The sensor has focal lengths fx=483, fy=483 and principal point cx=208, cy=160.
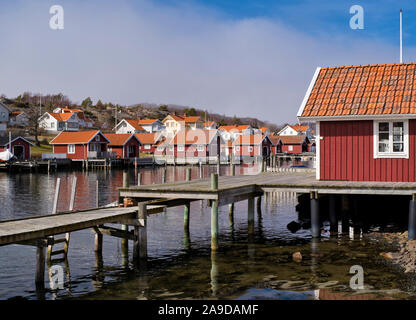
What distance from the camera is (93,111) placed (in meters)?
171

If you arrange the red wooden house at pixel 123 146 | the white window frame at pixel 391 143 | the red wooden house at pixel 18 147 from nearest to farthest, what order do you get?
the white window frame at pixel 391 143 → the red wooden house at pixel 18 147 → the red wooden house at pixel 123 146

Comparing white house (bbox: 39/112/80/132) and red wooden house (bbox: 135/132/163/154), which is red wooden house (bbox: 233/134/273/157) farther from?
white house (bbox: 39/112/80/132)

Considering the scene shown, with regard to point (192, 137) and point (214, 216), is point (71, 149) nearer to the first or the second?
point (192, 137)

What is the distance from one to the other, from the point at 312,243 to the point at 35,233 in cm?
1052

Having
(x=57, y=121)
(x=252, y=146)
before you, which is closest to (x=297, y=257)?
(x=252, y=146)

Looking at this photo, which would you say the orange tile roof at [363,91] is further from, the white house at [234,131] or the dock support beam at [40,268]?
the white house at [234,131]

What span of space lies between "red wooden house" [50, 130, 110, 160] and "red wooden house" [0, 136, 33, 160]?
221 inches

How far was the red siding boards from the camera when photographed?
19422 millimetres

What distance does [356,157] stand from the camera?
20.1m

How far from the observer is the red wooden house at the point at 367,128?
63.7 ft

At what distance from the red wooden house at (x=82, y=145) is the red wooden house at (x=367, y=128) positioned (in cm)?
5714

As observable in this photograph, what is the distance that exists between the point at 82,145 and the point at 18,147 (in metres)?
9.29

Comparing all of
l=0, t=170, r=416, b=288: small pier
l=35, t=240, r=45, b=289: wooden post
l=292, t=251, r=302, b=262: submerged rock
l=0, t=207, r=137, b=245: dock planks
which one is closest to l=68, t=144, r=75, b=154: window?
l=0, t=170, r=416, b=288: small pier

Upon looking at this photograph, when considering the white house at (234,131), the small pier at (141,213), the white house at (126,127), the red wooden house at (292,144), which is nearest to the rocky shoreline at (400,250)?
the small pier at (141,213)
